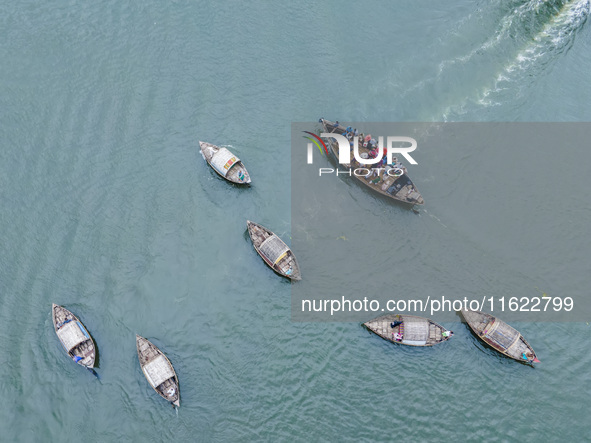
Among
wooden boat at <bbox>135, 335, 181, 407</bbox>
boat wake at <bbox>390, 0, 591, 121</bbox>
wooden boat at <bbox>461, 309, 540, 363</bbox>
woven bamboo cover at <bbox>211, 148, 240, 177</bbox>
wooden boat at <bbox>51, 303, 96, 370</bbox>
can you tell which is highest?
boat wake at <bbox>390, 0, 591, 121</bbox>

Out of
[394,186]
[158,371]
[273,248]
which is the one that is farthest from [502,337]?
[158,371]

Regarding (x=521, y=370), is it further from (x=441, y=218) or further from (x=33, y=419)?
(x=33, y=419)

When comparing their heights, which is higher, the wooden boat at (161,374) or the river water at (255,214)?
the river water at (255,214)

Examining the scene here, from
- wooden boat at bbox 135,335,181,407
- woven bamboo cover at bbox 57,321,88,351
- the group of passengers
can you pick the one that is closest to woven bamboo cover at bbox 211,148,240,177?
the group of passengers

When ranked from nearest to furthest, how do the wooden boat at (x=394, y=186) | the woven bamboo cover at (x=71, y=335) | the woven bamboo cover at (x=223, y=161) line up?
1. the woven bamboo cover at (x=71, y=335)
2. the wooden boat at (x=394, y=186)
3. the woven bamboo cover at (x=223, y=161)

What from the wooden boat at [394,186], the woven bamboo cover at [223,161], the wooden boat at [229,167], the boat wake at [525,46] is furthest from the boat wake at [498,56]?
the woven bamboo cover at [223,161]

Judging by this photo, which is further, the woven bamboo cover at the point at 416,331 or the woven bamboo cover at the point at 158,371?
the woven bamboo cover at the point at 416,331

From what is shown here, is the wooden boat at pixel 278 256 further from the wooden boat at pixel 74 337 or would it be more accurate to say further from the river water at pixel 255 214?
the wooden boat at pixel 74 337

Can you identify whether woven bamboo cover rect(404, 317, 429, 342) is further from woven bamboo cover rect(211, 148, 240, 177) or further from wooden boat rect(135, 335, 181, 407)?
woven bamboo cover rect(211, 148, 240, 177)
